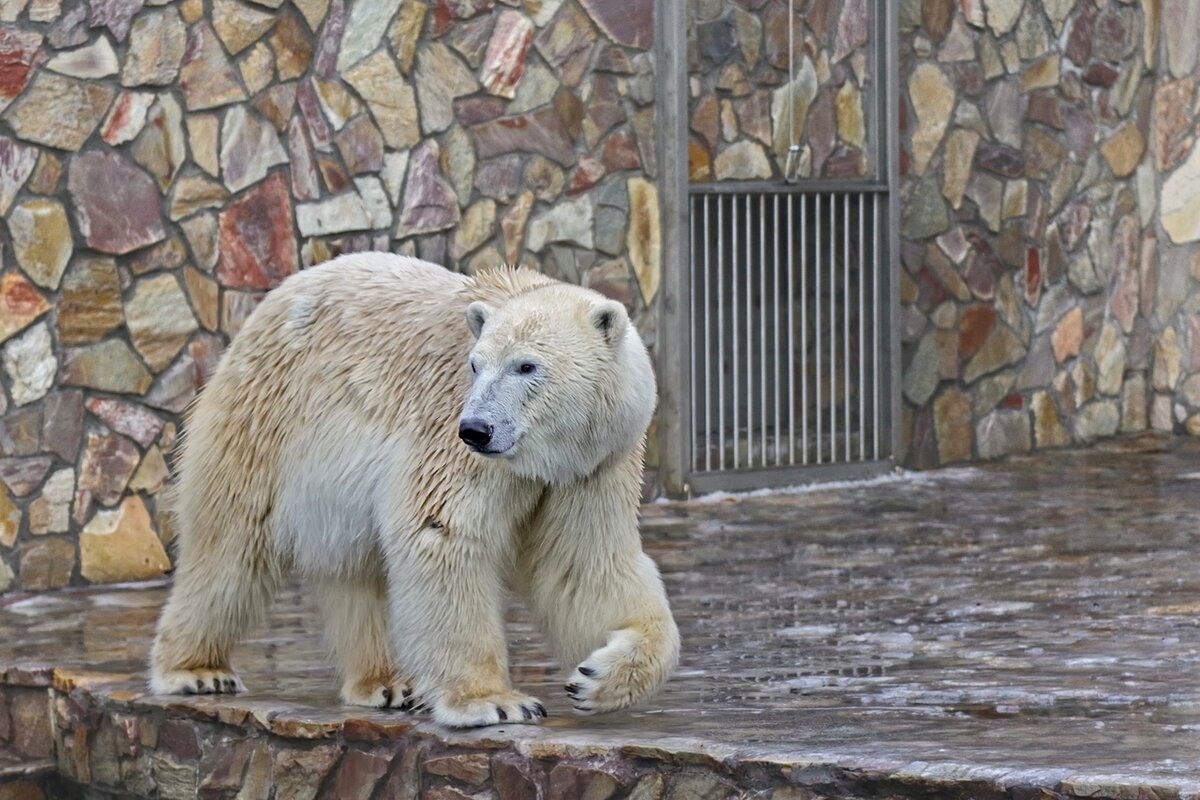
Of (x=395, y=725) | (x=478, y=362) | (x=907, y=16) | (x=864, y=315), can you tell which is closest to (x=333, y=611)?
(x=395, y=725)

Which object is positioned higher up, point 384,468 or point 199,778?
point 384,468

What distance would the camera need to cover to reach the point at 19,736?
5109 mm

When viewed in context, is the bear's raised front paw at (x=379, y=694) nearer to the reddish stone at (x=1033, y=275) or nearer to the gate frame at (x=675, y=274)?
the gate frame at (x=675, y=274)

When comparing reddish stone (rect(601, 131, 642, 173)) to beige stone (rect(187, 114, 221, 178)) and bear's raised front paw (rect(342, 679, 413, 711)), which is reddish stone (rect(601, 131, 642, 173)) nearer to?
beige stone (rect(187, 114, 221, 178))

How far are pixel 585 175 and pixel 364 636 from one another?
3.63 metres

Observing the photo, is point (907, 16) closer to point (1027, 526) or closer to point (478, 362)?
point (1027, 526)

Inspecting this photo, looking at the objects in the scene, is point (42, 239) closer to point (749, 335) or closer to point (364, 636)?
point (364, 636)

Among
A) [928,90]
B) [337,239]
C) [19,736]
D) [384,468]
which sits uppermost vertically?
[928,90]

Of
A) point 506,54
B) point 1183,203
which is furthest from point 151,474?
point 1183,203

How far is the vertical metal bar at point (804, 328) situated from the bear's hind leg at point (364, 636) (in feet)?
13.9

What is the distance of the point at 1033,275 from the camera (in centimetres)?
955

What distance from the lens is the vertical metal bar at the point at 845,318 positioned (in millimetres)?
8648

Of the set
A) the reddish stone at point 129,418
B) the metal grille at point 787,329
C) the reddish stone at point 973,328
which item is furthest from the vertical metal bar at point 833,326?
the reddish stone at point 129,418

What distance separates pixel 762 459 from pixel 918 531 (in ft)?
3.97
